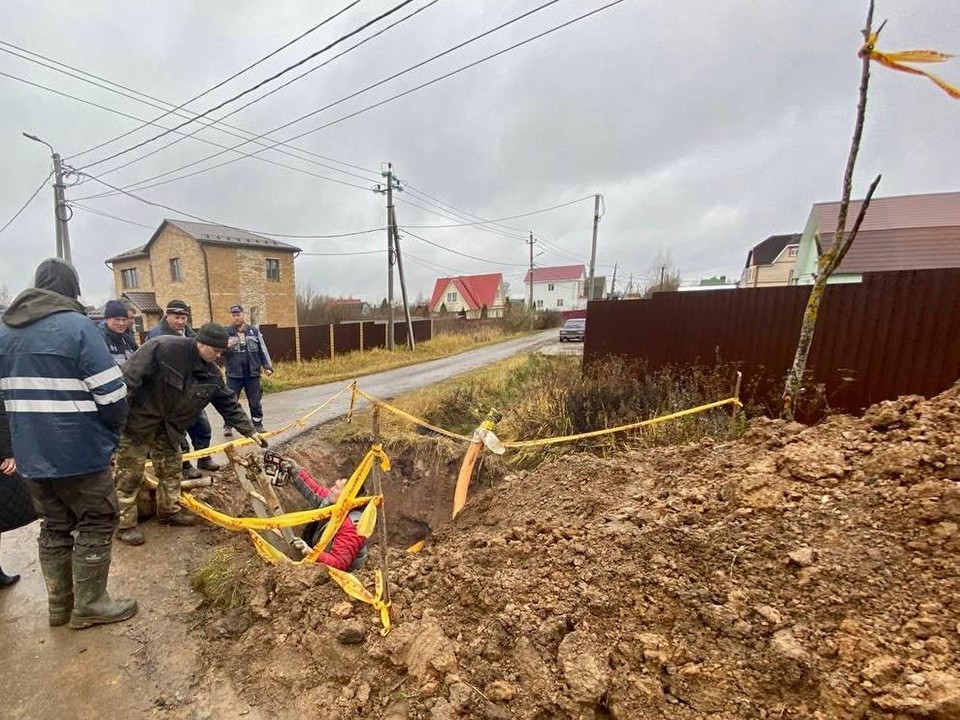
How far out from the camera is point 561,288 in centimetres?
5997

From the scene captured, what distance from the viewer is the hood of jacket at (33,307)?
2129 mm

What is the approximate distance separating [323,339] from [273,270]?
45.6 feet

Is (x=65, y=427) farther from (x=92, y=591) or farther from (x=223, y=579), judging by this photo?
(x=223, y=579)

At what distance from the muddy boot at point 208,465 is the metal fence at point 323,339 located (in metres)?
9.75

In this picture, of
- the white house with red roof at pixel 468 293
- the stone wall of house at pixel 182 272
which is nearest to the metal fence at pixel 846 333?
the stone wall of house at pixel 182 272

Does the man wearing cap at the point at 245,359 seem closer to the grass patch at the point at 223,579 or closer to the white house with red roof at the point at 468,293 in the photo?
the grass patch at the point at 223,579

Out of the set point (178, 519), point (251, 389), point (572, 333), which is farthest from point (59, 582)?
point (572, 333)

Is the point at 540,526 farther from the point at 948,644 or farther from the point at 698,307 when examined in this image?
the point at 698,307

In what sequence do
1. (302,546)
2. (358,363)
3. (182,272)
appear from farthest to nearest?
(182,272) < (358,363) < (302,546)

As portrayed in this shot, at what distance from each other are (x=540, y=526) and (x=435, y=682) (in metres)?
1.15

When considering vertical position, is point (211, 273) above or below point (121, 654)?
above

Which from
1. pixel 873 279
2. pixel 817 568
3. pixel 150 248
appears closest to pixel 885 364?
pixel 873 279

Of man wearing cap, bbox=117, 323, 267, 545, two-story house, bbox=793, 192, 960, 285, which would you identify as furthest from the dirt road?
two-story house, bbox=793, 192, 960, 285

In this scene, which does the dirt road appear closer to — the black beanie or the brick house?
the black beanie
